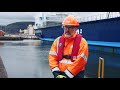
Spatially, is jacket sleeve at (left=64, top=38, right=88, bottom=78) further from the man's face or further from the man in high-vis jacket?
the man's face

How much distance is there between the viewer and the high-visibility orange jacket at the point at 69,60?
8.18 feet

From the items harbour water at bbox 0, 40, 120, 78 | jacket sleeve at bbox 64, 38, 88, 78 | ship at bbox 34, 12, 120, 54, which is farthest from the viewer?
harbour water at bbox 0, 40, 120, 78

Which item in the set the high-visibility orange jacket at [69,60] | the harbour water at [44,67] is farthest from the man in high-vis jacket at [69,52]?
the harbour water at [44,67]

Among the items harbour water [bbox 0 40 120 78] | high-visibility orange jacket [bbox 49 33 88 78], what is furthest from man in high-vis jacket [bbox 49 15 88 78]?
harbour water [bbox 0 40 120 78]

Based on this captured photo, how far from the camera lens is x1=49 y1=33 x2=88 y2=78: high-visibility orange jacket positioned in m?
2.49

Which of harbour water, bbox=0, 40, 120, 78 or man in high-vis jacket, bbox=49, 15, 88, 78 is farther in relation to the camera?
harbour water, bbox=0, 40, 120, 78

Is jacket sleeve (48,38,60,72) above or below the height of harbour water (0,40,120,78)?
above

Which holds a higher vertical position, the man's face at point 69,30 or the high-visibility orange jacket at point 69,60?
the man's face at point 69,30

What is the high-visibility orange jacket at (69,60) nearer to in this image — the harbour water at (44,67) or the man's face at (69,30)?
the man's face at (69,30)

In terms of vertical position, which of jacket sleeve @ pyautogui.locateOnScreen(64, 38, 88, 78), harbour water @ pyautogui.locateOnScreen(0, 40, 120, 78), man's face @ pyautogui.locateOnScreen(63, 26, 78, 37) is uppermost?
man's face @ pyautogui.locateOnScreen(63, 26, 78, 37)

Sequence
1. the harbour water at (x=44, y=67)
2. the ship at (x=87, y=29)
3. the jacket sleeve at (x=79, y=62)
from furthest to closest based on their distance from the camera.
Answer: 1. the harbour water at (x=44, y=67)
2. the ship at (x=87, y=29)
3. the jacket sleeve at (x=79, y=62)
